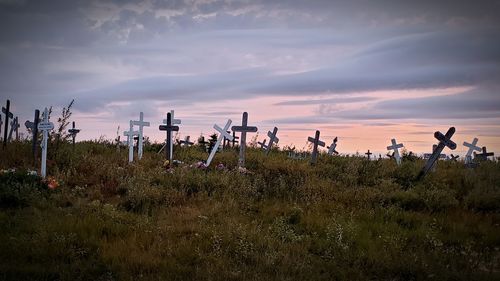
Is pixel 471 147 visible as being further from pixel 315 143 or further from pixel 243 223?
pixel 243 223

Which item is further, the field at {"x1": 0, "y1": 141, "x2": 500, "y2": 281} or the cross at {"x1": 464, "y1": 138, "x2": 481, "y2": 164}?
the cross at {"x1": 464, "y1": 138, "x2": 481, "y2": 164}

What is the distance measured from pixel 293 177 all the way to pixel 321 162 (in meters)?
3.99

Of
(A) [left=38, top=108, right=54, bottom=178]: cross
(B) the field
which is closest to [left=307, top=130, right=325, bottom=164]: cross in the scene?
(B) the field

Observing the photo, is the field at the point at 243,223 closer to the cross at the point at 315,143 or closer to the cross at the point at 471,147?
the cross at the point at 315,143

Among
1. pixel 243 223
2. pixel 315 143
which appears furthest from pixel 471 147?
pixel 243 223

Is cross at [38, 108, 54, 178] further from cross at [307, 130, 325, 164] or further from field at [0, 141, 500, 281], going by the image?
cross at [307, 130, 325, 164]

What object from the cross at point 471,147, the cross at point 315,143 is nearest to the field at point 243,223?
the cross at point 315,143

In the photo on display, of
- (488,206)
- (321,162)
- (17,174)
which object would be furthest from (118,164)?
(488,206)

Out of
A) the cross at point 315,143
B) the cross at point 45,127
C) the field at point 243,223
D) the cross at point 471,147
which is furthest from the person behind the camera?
the cross at point 471,147

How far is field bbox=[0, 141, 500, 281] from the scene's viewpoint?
715 cm

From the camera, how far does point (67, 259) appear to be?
23.5ft

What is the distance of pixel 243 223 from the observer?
368 inches

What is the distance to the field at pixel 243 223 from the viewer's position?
7.15 meters

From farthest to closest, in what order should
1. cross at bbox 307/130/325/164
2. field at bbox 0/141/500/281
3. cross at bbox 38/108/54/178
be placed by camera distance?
cross at bbox 307/130/325/164 < cross at bbox 38/108/54/178 < field at bbox 0/141/500/281
